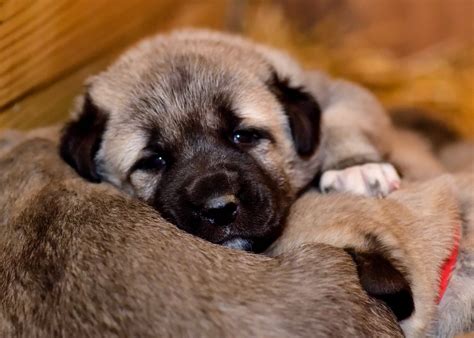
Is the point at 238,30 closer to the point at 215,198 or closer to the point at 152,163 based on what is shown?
the point at 152,163

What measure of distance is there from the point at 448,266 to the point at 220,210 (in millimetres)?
968

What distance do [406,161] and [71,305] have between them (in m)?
2.28

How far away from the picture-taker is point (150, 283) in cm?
263

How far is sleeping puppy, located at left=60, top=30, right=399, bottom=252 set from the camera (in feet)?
10.7

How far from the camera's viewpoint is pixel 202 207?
3.15 m

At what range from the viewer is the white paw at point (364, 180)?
Answer: 11.6 feet

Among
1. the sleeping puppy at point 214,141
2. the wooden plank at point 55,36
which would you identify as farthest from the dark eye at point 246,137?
the wooden plank at point 55,36

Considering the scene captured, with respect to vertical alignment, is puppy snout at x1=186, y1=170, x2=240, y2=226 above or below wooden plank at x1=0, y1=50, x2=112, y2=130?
above

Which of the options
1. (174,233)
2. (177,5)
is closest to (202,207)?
(174,233)

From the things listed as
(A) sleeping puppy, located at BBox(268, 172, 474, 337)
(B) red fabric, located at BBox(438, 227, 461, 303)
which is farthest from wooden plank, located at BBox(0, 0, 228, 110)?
(B) red fabric, located at BBox(438, 227, 461, 303)

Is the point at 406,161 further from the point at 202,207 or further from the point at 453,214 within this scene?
the point at 202,207

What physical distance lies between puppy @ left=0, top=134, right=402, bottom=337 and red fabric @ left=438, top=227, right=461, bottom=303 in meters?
0.40

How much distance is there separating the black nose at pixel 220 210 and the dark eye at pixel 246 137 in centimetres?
54

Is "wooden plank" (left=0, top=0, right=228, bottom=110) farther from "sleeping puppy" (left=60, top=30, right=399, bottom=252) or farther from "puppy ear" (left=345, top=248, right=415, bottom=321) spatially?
A: "puppy ear" (left=345, top=248, right=415, bottom=321)
